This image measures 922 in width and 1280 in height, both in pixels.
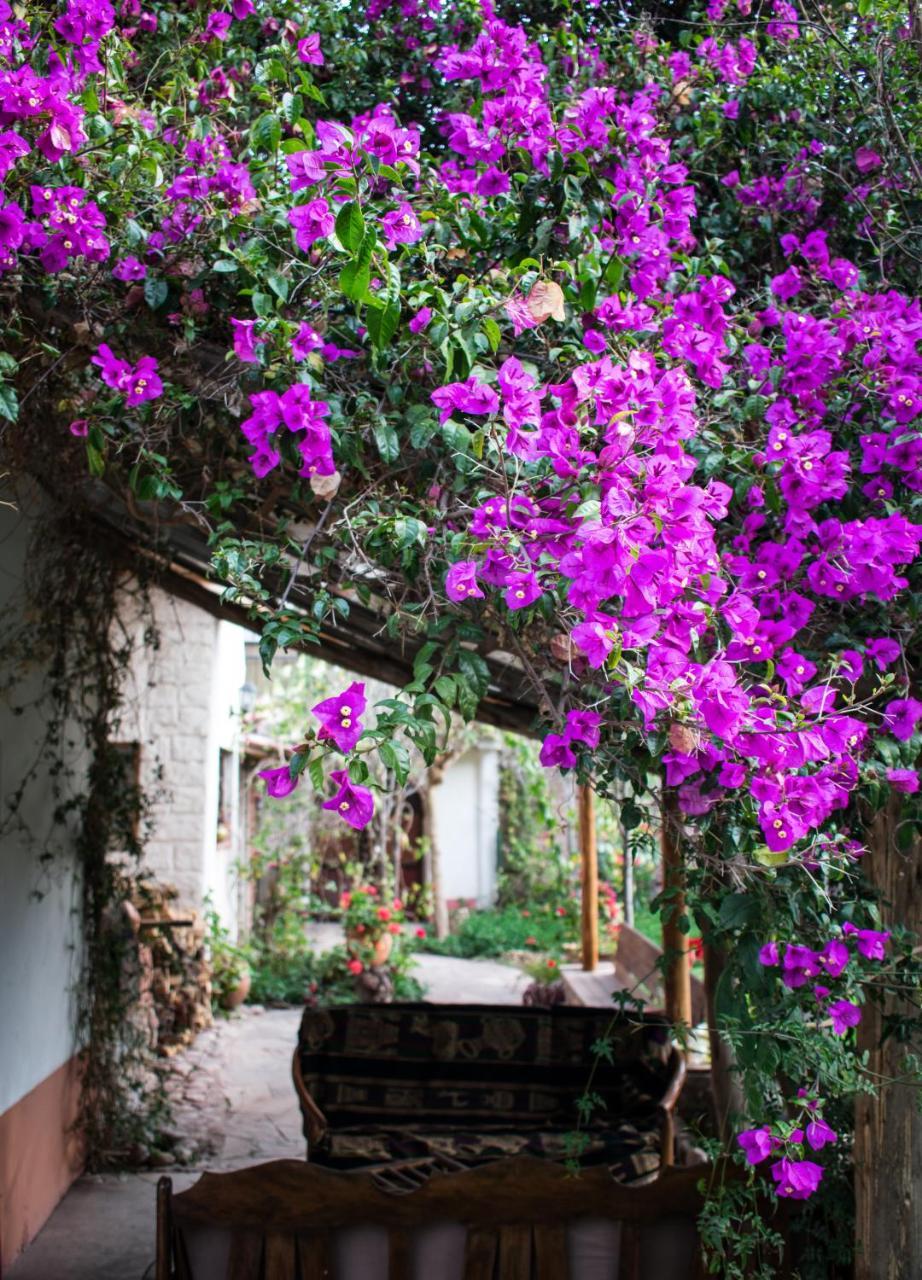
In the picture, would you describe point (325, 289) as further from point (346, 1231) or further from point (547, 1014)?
point (547, 1014)

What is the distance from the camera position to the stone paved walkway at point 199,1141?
13.4ft

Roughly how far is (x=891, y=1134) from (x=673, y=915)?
2.11 ft

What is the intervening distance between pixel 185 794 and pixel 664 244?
6.07 metres

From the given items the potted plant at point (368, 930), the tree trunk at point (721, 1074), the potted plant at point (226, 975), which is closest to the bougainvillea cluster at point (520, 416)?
the tree trunk at point (721, 1074)

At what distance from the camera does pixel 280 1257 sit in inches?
105

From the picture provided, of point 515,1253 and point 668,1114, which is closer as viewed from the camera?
point 515,1253

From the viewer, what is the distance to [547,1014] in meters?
4.62

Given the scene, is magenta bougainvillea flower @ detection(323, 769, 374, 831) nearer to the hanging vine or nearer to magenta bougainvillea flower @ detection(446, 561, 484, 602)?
magenta bougainvillea flower @ detection(446, 561, 484, 602)

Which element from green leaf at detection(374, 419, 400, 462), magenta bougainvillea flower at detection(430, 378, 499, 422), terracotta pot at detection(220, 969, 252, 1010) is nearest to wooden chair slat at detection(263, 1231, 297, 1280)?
green leaf at detection(374, 419, 400, 462)

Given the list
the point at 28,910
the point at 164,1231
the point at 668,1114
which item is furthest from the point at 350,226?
the point at 28,910

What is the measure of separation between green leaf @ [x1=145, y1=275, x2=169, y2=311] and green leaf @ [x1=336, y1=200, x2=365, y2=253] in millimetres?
636

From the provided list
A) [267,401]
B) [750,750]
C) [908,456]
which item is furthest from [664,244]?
[750,750]

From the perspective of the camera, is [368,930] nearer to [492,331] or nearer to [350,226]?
[492,331]

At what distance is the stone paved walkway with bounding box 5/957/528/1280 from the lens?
4078mm
